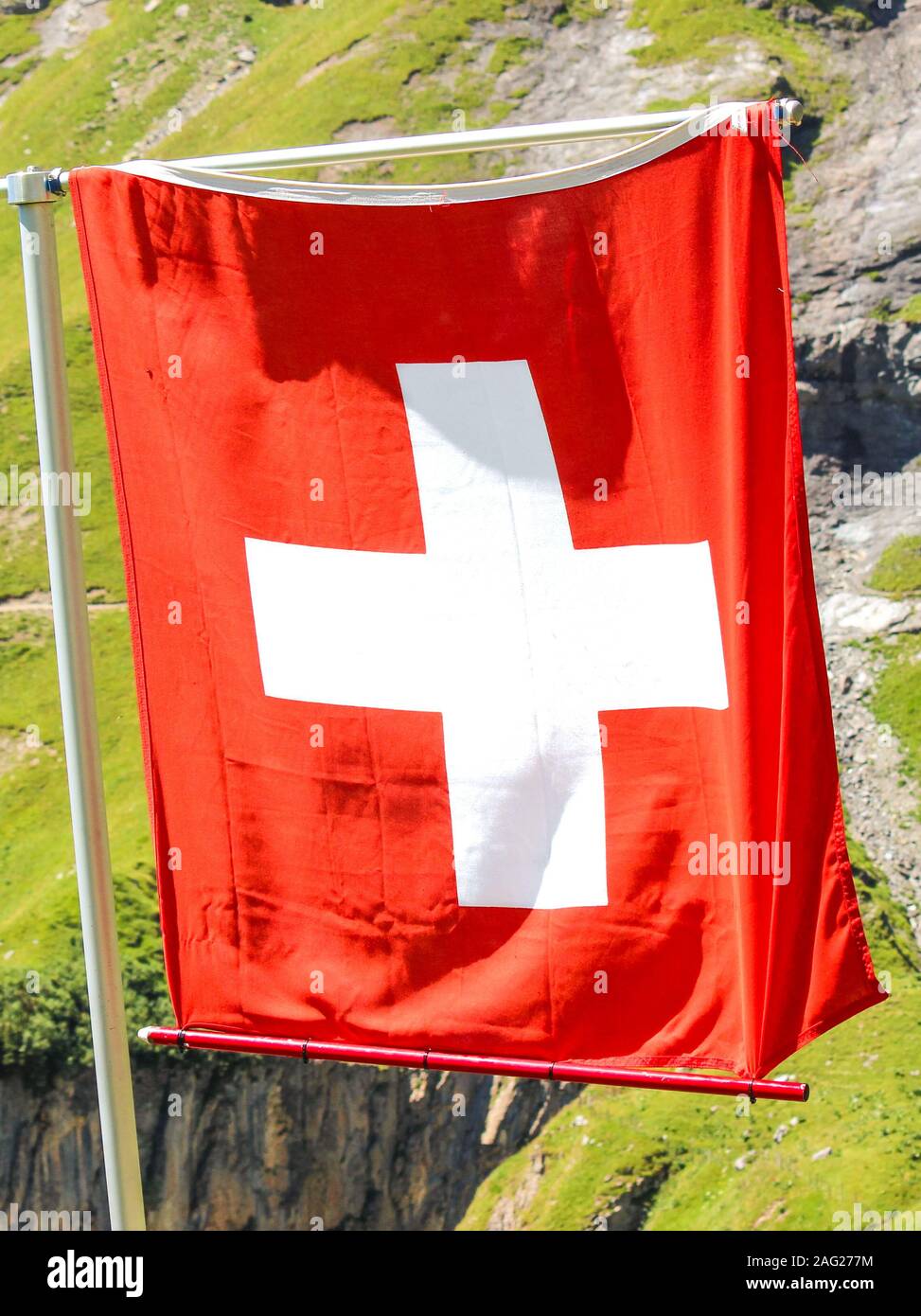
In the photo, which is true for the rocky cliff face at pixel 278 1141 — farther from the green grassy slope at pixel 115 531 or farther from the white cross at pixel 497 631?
the white cross at pixel 497 631

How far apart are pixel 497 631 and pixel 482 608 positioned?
0.13 m

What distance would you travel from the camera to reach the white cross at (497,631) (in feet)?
20.8

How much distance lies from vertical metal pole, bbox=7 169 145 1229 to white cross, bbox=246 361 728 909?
88 centimetres

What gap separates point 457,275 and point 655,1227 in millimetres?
13205

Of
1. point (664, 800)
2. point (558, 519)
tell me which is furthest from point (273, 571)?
point (664, 800)

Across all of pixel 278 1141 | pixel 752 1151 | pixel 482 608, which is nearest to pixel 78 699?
pixel 482 608

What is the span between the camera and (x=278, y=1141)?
57.1 feet

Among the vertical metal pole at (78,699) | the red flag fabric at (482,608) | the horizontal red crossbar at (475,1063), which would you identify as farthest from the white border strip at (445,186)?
the horizontal red crossbar at (475,1063)

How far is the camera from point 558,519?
6.39 metres

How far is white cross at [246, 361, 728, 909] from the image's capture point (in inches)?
250

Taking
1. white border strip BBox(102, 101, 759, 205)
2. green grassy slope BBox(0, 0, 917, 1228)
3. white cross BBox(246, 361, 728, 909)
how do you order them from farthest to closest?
green grassy slope BBox(0, 0, 917, 1228) → white cross BBox(246, 361, 728, 909) → white border strip BBox(102, 101, 759, 205)

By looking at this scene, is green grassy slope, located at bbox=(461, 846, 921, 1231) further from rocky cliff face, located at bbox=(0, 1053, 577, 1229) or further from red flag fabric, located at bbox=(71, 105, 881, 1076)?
red flag fabric, located at bbox=(71, 105, 881, 1076)

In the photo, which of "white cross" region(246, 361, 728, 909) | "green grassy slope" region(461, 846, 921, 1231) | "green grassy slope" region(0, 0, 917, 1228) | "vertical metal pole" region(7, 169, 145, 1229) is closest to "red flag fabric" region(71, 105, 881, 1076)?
"white cross" region(246, 361, 728, 909)

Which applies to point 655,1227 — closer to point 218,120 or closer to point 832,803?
point 832,803
